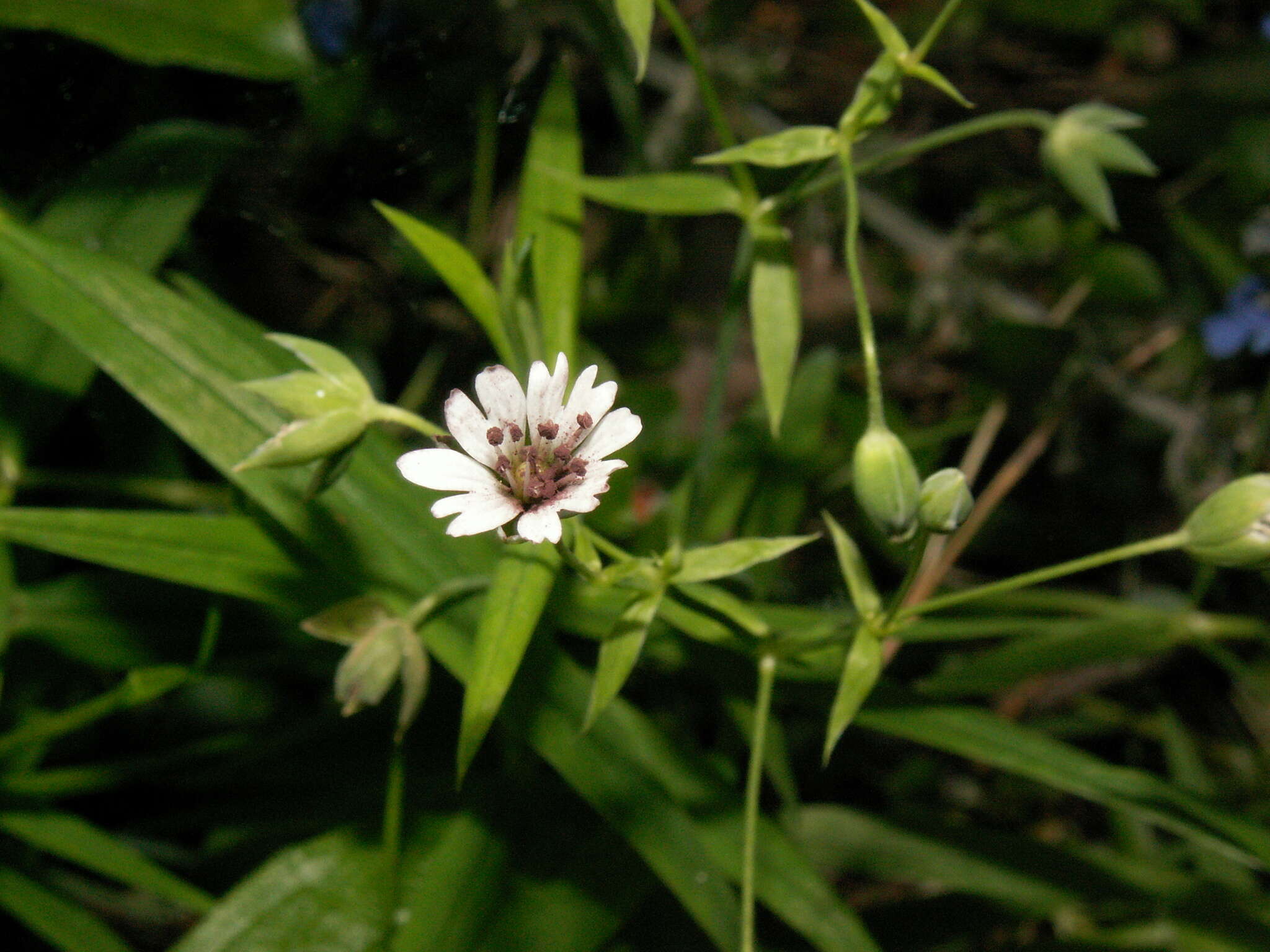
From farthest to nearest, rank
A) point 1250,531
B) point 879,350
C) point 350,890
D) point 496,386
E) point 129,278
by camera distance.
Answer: point 879,350 < point 350,890 < point 129,278 < point 1250,531 < point 496,386

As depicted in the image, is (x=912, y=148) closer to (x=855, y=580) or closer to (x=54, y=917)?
(x=855, y=580)

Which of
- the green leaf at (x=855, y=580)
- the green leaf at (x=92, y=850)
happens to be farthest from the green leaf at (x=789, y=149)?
the green leaf at (x=92, y=850)

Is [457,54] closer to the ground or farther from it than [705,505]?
farther from it

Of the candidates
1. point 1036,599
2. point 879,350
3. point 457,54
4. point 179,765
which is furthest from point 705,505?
point 457,54

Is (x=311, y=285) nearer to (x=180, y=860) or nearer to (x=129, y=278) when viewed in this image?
(x=129, y=278)

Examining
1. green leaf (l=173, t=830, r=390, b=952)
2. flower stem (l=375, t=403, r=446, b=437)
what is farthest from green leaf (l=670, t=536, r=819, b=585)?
green leaf (l=173, t=830, r=390, b=952)

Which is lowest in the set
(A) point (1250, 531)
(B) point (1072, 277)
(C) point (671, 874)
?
(C) point (671, 874)
